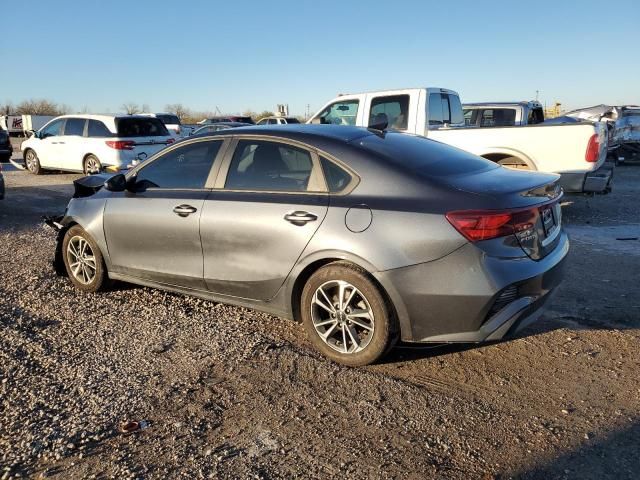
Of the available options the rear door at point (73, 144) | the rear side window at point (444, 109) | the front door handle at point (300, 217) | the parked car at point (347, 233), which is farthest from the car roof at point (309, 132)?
the rear door at point (73, 144)

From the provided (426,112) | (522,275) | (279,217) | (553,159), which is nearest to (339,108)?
(426,112)

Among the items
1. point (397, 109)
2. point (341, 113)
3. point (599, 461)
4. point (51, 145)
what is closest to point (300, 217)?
point (599, 461)

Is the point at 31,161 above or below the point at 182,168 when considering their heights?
below

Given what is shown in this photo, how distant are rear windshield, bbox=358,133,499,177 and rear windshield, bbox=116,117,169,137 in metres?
10.7

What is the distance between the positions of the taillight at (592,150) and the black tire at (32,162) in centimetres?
1482

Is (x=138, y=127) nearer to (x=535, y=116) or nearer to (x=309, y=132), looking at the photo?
(x=535, y=116)

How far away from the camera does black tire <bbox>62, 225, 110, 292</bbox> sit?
204 inches

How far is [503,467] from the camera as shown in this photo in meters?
2.67

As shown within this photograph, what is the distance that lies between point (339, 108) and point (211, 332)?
6.69 metres

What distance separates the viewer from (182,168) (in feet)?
15.4

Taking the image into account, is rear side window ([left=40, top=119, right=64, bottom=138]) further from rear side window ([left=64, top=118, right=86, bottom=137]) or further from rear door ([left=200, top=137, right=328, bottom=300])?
rear door ([left=200, top=137, right=328, bottom=300])

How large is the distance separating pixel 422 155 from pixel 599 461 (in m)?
2.30

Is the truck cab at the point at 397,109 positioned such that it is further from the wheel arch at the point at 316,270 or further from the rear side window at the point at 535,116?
the wheel arch at the point at 316,270

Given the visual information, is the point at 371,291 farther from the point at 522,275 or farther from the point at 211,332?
the point at 211,332
